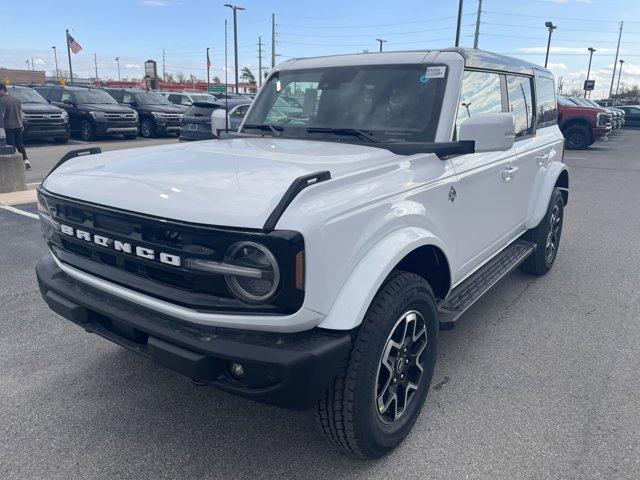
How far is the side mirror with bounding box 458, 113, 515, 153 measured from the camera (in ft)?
8.89

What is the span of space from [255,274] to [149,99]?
20.3 m

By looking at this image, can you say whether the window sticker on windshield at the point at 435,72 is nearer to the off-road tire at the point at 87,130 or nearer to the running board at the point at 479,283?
the running board at the point at 479,283

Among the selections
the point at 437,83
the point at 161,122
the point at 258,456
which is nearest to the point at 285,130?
the point at 437,83

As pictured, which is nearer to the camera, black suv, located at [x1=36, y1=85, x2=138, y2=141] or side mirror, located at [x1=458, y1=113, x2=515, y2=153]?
side mirror, located at [x1=458, y1=113, x2=515, y2=153]

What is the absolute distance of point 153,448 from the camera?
2627 mm

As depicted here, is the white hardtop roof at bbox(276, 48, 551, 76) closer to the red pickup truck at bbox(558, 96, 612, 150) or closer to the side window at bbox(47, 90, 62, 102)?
the red pickup truck at bbox(558, 96, 612, 150)

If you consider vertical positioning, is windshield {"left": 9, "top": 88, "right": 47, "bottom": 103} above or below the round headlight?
above

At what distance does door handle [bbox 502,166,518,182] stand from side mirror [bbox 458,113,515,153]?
1.02 metres

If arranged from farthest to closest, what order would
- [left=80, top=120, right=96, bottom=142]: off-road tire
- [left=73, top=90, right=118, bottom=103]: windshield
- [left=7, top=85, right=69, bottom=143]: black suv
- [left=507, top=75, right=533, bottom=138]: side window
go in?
[left=73, top=90, right=118, bottom=103]: windshield, [left=80, top=120, right=96, bottom=142]: off-road tire, [left=7, top=85, right=69, bottom=143]: black suv, [left=507, top=75, right=533, bottom=138]: side window

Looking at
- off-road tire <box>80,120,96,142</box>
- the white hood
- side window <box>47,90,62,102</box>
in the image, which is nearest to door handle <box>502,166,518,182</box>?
the white hood

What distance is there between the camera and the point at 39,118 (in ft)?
48.6

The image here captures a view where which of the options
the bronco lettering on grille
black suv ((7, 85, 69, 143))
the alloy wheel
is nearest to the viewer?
the bronco lettering on grille

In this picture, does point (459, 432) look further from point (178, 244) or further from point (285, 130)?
point (285, 130)

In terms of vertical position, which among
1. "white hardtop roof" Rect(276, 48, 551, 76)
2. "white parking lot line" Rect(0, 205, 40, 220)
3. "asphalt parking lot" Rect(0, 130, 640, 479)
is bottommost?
"asphalt parking lot" Rect(0, 130, 640, 479)
